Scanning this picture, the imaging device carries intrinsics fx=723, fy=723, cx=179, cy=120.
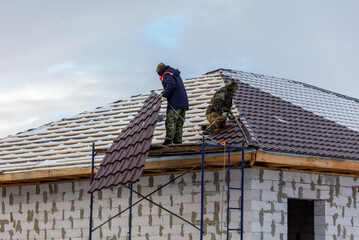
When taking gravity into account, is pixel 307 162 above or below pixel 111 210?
above

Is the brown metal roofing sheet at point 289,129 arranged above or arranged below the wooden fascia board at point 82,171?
above

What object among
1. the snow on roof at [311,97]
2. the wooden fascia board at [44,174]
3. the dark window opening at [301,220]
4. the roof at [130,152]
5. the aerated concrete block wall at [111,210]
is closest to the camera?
the roof at [130,152]

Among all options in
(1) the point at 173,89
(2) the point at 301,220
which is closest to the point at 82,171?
(1) the point at 173,89

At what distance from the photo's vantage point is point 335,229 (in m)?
16.1

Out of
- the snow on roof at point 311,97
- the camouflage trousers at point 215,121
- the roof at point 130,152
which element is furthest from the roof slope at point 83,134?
the roof at point 130,152

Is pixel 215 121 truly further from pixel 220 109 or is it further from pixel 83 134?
pixel 83 134

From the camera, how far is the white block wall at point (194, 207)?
1511cm

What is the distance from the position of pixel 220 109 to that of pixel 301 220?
15.2 feet

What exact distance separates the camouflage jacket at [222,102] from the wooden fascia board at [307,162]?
1.83 m

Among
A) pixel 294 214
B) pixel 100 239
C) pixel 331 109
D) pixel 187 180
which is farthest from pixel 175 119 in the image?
pixel 331 109

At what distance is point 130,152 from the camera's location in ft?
48.8

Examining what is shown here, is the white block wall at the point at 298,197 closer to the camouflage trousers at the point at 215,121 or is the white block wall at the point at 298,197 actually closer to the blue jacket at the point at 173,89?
the camouflage trousers at the point at 215,121

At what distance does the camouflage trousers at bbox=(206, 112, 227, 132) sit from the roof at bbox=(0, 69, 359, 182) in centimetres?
18

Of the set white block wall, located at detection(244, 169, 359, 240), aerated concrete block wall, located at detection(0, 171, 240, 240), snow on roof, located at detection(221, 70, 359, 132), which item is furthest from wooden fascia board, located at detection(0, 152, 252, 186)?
snow on roof, located at detection(221, 70, 359, 132)
